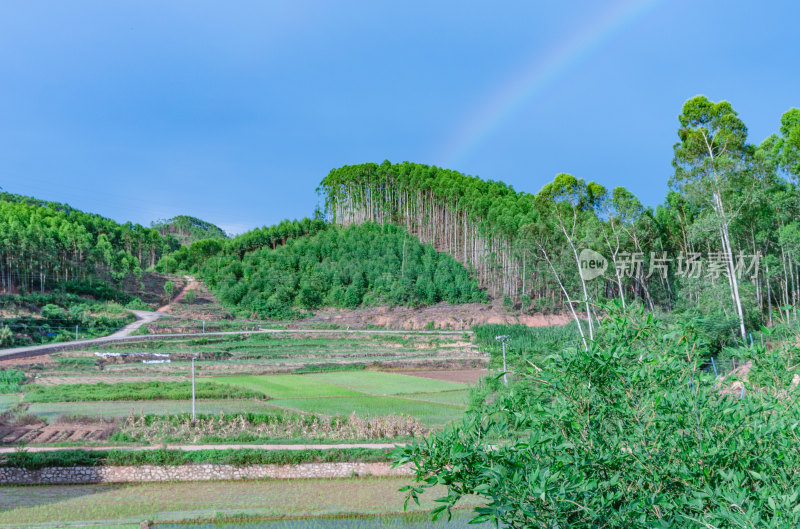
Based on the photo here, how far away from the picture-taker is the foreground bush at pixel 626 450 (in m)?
2.58

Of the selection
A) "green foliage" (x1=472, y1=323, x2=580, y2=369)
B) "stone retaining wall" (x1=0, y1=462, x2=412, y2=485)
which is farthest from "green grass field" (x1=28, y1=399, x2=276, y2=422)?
"green foliage" (x1=472, y1=323, x2=580, y2=369)

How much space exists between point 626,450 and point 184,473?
11.1 metres

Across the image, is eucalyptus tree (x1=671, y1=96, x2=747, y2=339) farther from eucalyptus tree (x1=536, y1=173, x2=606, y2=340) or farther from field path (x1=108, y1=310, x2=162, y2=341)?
field path (x1=108, y1=310, x2=162, y2=341)

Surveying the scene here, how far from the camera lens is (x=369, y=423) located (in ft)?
47.4

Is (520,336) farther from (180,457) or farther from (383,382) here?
(180,457)

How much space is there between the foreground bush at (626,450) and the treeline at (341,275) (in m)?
41.9

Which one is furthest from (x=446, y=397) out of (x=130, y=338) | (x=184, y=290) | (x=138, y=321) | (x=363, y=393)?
(x=184, y=290)

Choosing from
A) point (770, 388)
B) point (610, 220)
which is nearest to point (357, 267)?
point (610, 220)

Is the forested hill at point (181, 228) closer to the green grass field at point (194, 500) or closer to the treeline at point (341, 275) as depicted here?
the treeline at point (341, 275)

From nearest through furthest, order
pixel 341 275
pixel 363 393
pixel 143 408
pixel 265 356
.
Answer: pixel 143 408, pixel 363 393, pixel 265 356, pixel 341 275

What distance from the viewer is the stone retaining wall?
37.4 ft

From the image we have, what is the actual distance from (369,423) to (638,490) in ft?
39.5

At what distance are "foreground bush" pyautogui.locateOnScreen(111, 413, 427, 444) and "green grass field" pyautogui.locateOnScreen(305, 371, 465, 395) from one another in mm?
7390

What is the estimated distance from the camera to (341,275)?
51.6m
